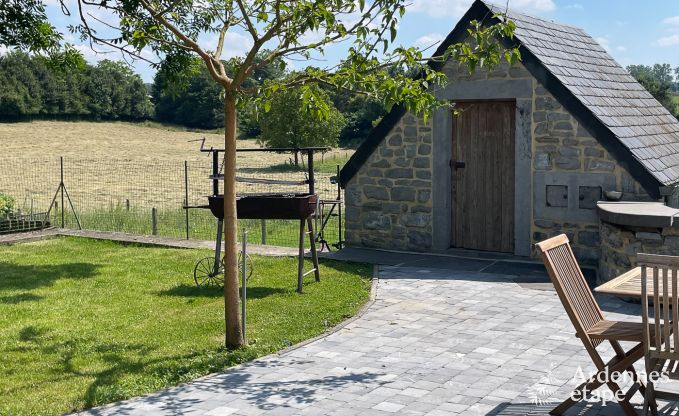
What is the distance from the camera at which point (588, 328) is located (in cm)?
580

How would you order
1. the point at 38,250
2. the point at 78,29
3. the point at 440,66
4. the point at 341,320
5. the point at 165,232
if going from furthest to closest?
1. the point at 165,232
2. the point at 38,250
3. the point at 440,66
4. the point at 78,29
5. the point at 341,320

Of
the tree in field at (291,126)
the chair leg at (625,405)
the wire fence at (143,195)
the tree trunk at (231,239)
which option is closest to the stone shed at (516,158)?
the wire fence at (143,195)

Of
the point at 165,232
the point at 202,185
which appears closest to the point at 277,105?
the point at 202,185

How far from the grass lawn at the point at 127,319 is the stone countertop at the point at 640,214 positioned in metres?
3.13

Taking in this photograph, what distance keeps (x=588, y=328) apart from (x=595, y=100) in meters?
6.86

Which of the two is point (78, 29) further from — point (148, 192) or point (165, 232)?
point (148, 192)

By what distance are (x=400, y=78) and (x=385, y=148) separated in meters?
5.84

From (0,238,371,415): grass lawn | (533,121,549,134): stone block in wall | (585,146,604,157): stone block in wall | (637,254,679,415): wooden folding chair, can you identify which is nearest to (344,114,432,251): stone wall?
(0,238,371,415): grass lawn

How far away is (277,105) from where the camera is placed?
132 feet

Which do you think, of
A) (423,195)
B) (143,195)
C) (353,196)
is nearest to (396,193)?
(423,195)

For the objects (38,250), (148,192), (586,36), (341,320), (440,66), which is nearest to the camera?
(341,320)

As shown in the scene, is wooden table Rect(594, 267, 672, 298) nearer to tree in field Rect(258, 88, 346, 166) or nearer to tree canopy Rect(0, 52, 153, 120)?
tree in field Rect(258, 88, 346, 166)

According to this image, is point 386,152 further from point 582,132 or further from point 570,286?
point 570,286

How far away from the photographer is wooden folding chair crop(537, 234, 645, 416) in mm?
5574
